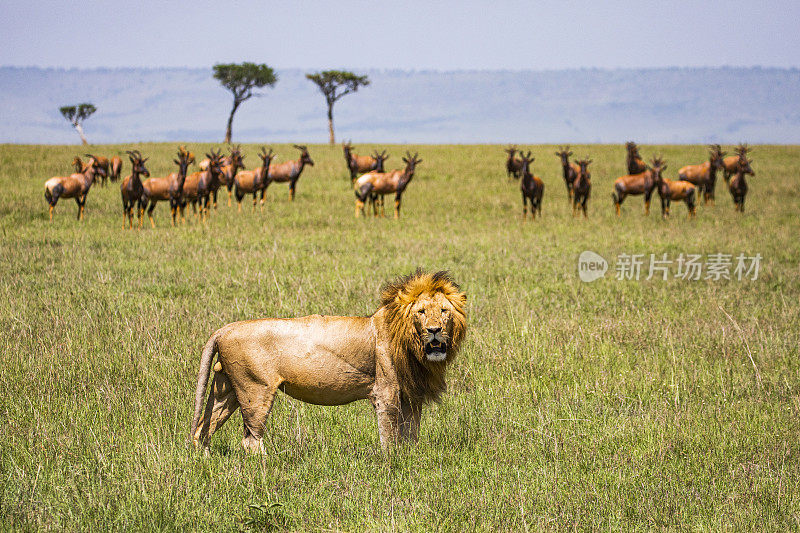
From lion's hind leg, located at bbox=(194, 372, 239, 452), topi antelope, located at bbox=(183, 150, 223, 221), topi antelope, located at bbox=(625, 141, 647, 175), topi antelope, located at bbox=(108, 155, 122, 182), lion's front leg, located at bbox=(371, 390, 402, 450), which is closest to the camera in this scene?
lion's front leg, located at bbox=(371, 390, 402, 450)

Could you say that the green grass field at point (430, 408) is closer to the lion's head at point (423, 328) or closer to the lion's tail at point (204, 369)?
the lion's tail at point (204, 369)

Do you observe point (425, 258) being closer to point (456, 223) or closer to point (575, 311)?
point (575, 311)

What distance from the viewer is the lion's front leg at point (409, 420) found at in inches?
173

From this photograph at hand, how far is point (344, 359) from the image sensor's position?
422 cm

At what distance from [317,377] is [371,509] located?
816 mm

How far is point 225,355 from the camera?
4129mm

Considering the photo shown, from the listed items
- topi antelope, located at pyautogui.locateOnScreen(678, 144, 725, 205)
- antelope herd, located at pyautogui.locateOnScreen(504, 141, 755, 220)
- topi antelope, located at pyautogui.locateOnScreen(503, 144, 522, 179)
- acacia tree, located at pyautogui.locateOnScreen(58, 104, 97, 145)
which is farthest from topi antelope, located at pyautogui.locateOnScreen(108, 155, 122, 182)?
acacia tree, located at pyautogui.locateOnScreen(58, 104, 97, 145)

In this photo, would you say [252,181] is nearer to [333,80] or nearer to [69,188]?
[69,188]

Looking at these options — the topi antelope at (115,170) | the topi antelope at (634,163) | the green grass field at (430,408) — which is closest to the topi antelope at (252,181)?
the topi antelope at (115,170)

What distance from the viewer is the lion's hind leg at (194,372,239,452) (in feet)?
14.4

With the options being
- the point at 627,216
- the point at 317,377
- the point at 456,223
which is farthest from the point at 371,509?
the point at 627,216

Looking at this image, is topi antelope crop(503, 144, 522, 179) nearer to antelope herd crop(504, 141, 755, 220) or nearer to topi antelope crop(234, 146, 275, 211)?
antelope herd crop(504, 141, 755, 220)

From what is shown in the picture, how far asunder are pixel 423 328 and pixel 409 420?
81cm

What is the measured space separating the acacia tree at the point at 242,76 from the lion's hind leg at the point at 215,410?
63657 mm
